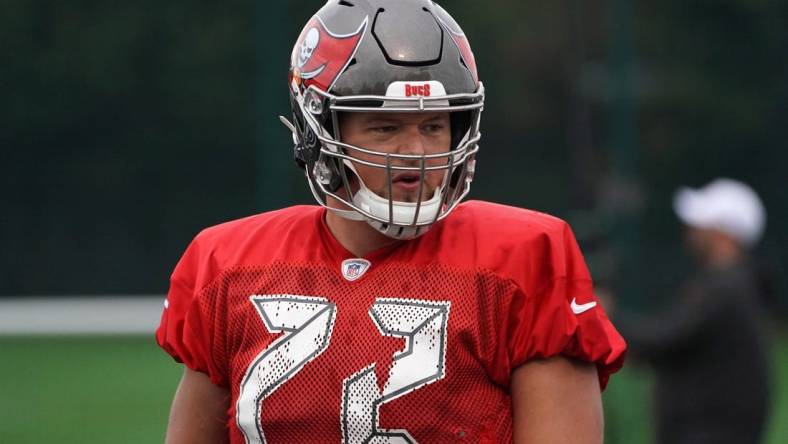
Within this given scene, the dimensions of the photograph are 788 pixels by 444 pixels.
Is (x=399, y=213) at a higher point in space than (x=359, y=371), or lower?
higher

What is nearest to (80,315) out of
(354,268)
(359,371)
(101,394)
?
(101,394)

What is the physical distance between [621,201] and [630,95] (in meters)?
0.64

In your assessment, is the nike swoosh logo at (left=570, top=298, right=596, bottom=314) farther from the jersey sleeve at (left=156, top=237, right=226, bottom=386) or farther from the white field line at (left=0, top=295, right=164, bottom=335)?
the white field line at (left=0, top=295, right=164, bottom=335)

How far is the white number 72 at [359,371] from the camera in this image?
230 cm

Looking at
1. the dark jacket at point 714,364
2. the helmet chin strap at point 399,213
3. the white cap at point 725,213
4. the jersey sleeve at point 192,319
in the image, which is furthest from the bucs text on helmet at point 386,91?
the white cap at point 725,213

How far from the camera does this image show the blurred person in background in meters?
6.02

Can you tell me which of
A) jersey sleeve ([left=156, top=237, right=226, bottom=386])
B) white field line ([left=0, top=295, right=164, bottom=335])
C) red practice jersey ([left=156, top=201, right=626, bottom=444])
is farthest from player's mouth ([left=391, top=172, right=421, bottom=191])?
white field line ([left=0, top=295, right=164, bottom=335])

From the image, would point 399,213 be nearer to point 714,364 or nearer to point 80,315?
point 714,364

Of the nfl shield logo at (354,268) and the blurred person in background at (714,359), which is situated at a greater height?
the nfl shield logo at (354,268)

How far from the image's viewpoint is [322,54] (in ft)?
8.20

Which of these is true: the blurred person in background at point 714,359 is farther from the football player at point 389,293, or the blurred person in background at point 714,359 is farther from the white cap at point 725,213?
the football player at point 389,293

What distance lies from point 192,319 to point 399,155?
476 millimetres

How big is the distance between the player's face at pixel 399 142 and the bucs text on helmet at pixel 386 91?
0.01 meters

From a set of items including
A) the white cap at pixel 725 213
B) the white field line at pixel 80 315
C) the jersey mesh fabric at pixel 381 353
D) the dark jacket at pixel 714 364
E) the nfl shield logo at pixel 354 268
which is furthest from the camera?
the white field line at pixel 80 315
